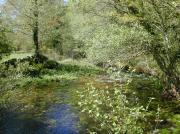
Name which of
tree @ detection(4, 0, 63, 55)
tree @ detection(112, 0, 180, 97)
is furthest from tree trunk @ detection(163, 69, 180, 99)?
tree @ detection(4, 0, 63, 55)

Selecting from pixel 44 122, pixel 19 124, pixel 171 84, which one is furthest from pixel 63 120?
pixel 171 84

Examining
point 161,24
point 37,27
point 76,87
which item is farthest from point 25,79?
point 161,24

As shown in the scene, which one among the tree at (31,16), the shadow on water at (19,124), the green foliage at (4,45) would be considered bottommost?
the shadow on water at (19,124)

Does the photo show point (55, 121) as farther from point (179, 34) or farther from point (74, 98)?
point (179, 34)

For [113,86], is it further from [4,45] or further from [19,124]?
[4,45]

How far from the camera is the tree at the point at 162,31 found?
25.0 meters

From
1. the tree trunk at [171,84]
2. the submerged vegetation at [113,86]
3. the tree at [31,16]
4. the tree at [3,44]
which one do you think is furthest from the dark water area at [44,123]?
the tree at [31,16]

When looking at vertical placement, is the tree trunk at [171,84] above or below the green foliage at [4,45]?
below

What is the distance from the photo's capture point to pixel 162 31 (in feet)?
82.6

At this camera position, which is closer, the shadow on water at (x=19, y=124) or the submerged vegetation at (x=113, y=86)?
the submerged vegetation at (x=113, y=86)

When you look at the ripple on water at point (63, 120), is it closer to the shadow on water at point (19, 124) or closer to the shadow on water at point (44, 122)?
the shadow on water at point (44, 122)

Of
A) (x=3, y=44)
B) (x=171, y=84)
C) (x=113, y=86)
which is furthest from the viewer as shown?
(x=113, y=86)

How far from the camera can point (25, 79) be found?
38531 millimetres

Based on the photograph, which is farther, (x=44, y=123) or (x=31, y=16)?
(x=31, y=16)
